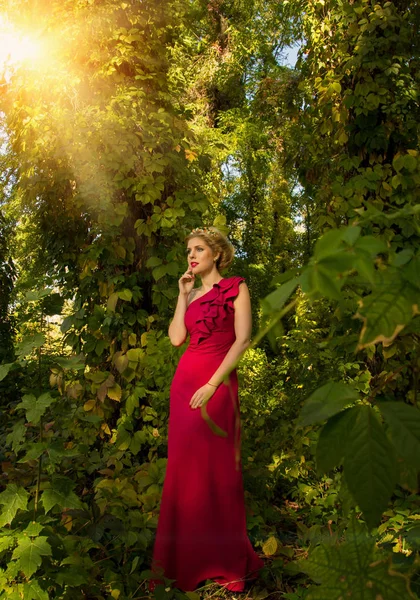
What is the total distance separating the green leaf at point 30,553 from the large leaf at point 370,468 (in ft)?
4.95

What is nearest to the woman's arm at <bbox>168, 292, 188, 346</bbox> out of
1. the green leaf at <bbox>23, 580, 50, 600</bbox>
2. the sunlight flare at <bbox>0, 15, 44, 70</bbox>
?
the green leaf at <bbox>23, 580, 50, 600</bbox>

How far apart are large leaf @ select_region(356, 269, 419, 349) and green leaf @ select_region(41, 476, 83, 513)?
5.41 ft

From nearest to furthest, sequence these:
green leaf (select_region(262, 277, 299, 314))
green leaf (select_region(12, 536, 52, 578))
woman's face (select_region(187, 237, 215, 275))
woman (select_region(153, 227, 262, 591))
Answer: green leaf (select_region(262, 277, 299, 314)) < green leaf (select_region(12, 536, 52, 578)) < woman (select_region(153, 227, 262, 591)) < woman's face (select_region(187, 237, 215, 275))

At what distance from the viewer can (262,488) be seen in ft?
13.3

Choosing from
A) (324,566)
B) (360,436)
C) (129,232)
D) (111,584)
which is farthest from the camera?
(129,232)

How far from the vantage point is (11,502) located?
6.31ft

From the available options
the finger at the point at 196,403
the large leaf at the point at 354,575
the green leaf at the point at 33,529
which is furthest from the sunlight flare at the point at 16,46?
the large leaf at the point at 354,575

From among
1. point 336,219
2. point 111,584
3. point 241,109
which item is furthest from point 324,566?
point 241,109

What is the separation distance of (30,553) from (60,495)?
0.69 feet

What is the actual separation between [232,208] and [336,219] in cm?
969

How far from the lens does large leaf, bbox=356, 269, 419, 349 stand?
1.70 feet

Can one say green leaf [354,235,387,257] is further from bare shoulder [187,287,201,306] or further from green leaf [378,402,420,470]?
bare shoulder [187,287,201,306]

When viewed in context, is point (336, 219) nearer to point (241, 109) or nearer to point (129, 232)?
point (129, 232)

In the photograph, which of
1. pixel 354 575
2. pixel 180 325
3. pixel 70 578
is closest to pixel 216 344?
pixel 180 325
